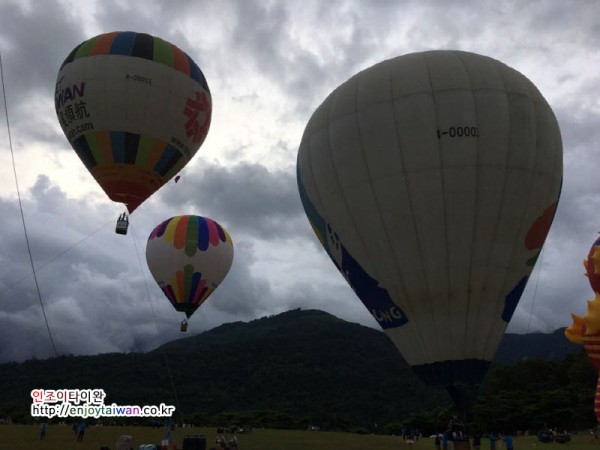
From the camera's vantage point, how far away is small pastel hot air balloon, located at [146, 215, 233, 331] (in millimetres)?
30109

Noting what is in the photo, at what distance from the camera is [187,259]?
3044cm

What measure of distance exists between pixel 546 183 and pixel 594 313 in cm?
762

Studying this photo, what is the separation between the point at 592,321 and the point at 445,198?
32.2 feet

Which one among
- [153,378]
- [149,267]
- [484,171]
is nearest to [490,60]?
[484,171]

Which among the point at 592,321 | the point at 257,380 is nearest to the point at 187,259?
the point at 592,321

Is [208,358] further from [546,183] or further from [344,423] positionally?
[546,183]

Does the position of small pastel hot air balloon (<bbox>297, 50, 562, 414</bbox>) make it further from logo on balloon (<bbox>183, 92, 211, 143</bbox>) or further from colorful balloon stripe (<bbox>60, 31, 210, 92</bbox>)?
colorful balloon stripe (<bbox>60, 31, 210, 92</bbox>)

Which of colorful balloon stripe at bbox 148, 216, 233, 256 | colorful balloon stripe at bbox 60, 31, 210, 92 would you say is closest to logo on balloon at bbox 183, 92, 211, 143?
colorful balloon stripe at bbox 60, 31, 210, 92

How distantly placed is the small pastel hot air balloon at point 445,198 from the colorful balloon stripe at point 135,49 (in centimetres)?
883

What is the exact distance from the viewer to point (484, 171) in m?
13.5

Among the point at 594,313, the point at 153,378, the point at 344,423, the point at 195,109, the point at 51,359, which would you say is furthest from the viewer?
the point at 51,359

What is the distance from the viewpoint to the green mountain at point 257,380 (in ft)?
301

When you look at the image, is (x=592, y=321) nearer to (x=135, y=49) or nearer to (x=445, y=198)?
(x=445, y=198)

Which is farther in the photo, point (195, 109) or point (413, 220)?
point (195, 109)
